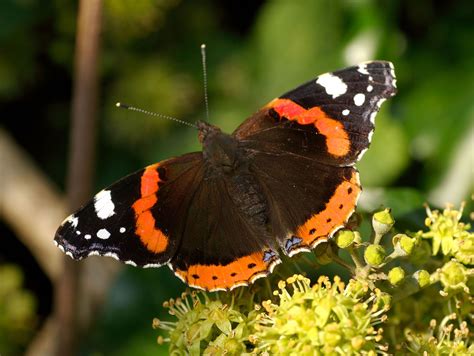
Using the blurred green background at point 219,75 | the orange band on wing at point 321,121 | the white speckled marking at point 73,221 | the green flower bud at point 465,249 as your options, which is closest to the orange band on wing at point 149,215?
the white speckled marking at point 73,221

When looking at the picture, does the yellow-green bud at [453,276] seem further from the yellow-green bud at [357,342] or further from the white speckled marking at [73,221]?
the white speckled marking at [73,221]

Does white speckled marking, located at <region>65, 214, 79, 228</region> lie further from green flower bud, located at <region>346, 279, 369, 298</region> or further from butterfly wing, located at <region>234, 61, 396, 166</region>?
green flower bud, located at <region>346, 279, 369, 298</region>

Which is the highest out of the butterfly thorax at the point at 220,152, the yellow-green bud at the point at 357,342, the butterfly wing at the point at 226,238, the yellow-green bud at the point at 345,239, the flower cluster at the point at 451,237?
the butterfly thorax at the point at 220,152

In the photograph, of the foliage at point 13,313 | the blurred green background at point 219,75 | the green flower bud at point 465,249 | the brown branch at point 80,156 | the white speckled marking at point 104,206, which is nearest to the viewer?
the green flower bud at point 465,249

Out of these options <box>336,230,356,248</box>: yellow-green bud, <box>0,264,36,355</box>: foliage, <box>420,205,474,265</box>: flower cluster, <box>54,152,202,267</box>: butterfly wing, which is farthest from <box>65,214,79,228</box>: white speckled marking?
<box>0,264,36,355</box>: foliage

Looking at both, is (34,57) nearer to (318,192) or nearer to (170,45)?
(170,45)
